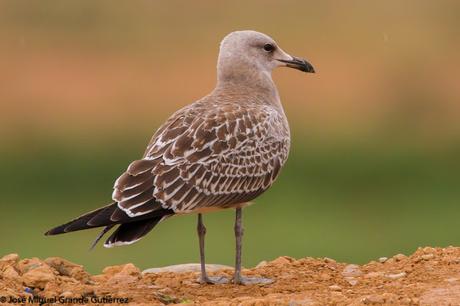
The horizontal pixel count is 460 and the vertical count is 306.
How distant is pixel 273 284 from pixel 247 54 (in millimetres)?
2601

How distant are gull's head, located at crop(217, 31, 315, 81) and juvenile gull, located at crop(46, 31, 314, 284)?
1 cm

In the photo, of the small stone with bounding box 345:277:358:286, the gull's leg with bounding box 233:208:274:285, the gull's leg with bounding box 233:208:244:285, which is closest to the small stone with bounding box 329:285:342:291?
the small stone with bounding box 345:277:358:286

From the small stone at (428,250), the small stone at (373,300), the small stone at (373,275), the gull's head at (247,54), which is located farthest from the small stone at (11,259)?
the small stone at (428,250)

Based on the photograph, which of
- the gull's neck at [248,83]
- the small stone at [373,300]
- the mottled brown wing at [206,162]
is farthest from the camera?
the gull's neck at [248,83]

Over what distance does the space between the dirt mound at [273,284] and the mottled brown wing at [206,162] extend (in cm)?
83

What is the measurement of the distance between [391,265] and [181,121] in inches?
107

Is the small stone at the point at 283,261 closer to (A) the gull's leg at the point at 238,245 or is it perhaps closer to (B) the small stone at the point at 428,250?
(A) the gull's leg at the point at 238,245

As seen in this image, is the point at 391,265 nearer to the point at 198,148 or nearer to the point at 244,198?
the point at 244,198

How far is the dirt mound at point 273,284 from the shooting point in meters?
9.45

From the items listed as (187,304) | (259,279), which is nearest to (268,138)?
(259,279)

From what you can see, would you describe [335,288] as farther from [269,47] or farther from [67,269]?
[269,47]

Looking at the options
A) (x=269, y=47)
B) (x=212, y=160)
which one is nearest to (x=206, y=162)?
(x=212, y=160)

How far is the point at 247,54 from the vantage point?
39.2 ft

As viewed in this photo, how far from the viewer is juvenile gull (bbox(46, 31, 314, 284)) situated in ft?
32.5
